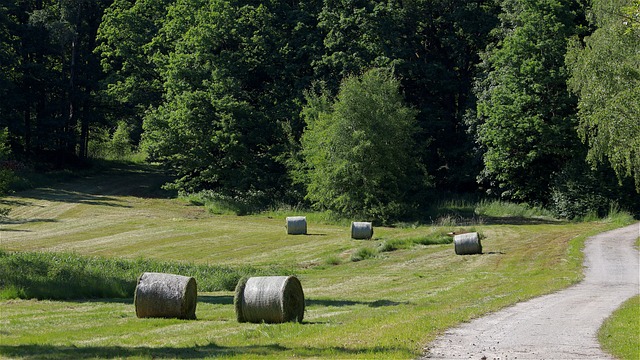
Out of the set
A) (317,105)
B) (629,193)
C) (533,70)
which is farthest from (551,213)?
(317,105)

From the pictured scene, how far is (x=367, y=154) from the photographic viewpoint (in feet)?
178

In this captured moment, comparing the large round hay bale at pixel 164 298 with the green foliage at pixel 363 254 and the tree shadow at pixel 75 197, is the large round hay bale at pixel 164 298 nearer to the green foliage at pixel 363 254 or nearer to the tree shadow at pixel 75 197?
the green foliage at pixel 363 254

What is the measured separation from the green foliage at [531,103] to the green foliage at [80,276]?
3252 cm

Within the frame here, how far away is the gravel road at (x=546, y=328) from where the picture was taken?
1388cm

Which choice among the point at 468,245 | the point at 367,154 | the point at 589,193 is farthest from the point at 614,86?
the point at 367,154

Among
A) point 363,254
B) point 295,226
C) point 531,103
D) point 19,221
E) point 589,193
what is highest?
point 531,103

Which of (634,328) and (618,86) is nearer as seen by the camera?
(634,328)

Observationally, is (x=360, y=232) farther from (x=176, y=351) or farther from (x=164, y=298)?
(x=176, y=351)

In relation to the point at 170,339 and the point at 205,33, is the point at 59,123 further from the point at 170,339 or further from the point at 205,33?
the point at 170,339

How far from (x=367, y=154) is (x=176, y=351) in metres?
40.9

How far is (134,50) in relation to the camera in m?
74.6

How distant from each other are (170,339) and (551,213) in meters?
45.1

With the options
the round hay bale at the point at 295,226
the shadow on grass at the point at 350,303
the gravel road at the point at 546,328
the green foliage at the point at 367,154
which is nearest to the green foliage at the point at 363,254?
the round hay bale at the point at 295,226

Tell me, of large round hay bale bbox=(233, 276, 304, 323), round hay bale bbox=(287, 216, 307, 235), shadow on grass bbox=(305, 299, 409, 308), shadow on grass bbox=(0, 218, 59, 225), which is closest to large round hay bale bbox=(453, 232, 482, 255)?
round hay bale bbox=(287, 216, 307, 235)
